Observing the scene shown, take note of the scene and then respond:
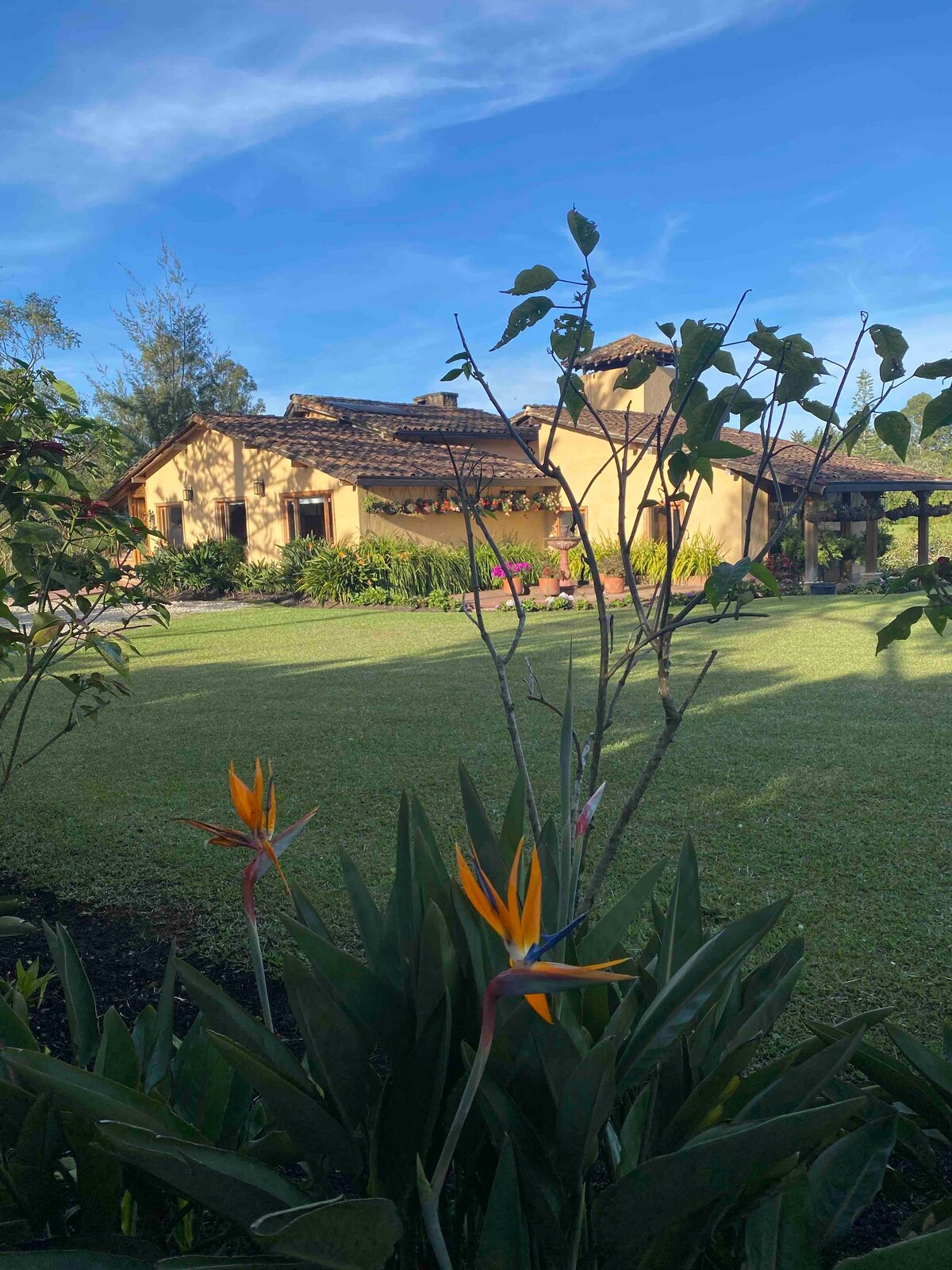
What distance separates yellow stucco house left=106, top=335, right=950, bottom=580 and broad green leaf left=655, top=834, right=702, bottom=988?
16568 mm

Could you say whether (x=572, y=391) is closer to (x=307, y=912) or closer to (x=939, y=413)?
(x=939, y=413)

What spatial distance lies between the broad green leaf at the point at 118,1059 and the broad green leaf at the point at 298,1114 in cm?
23

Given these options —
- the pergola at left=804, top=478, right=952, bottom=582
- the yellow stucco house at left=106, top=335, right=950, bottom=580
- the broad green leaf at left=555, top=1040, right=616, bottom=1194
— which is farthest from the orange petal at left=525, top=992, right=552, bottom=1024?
the pergola at left=804, top=478, right=952, bottom=582

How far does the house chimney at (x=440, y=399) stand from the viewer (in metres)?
30.7

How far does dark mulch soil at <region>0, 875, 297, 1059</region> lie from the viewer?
97.7 inches

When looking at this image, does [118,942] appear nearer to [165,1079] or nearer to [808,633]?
[165,1079]

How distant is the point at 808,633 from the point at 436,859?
1042 centimetres

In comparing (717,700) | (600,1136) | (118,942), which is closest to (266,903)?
(118,942)

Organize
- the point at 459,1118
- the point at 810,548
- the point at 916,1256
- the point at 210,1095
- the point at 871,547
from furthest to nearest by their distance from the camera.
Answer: the point at 871,547 → the point at 810,548 → the point at 210,1095 → the point at 916,1256 → the point at 459,1118

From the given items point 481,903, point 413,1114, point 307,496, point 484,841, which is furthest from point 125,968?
point 307,496

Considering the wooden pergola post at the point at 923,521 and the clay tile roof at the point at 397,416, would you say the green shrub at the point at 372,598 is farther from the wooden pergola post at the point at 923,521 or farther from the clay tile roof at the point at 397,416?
the wooden pergola post at the point at 923,521

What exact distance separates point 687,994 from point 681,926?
9.9 inches

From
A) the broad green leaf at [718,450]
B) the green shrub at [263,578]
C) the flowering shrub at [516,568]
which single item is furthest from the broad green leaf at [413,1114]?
the green shrub at [263,578]

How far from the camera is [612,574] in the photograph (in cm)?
1725
